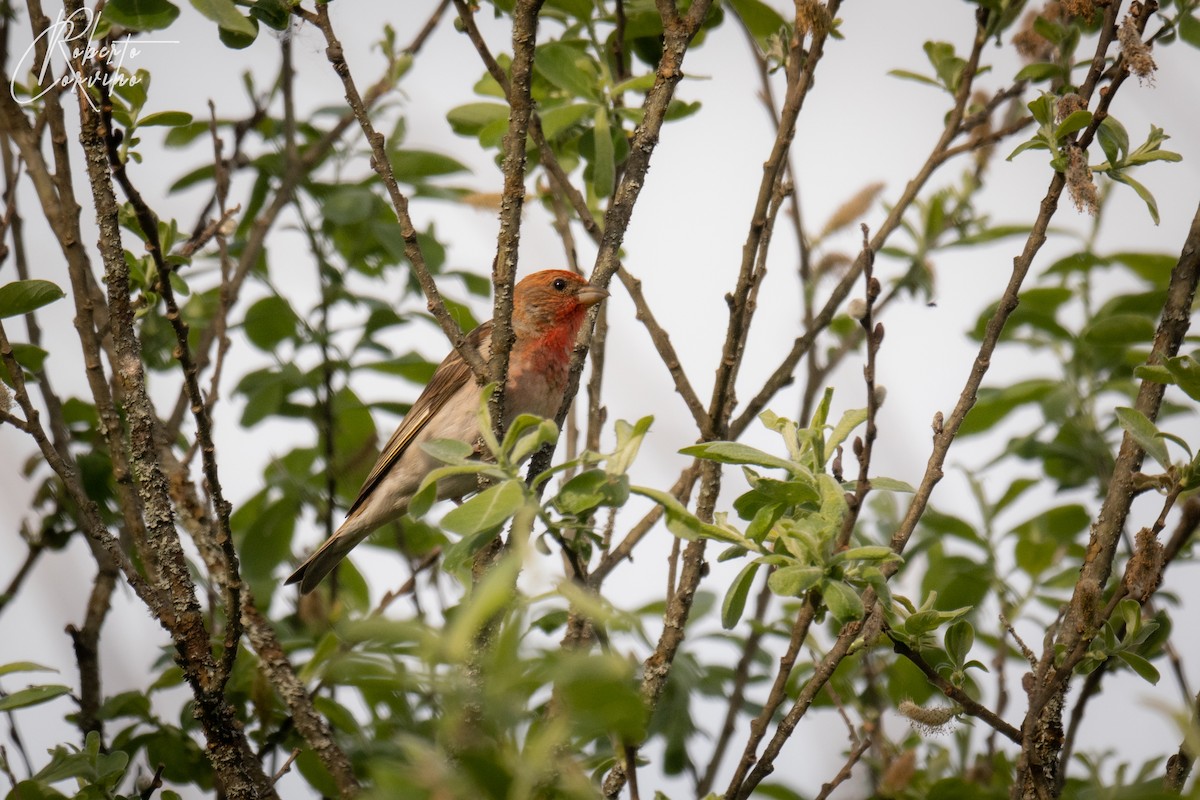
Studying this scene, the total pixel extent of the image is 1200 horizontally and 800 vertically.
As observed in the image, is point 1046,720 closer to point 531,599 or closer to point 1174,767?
point 1174,767

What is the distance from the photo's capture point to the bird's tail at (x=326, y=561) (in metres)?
5.51

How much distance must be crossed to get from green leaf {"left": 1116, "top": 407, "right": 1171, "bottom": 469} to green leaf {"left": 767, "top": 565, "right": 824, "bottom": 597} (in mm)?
1075

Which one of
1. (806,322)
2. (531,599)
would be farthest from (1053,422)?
(531,599)

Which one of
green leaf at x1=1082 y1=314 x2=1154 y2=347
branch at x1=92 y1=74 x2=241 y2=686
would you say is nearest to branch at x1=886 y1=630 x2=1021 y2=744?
branch at x1=92 y1=74 x2=241 y2=686

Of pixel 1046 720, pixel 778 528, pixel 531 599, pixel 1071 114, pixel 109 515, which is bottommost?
pixel 531 599

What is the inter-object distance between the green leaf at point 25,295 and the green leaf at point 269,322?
5.90 feet

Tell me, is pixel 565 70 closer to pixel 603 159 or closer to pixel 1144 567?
pixel 603 159

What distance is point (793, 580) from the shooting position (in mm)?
2594

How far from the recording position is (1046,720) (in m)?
3.28

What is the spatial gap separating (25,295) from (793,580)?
258 cm

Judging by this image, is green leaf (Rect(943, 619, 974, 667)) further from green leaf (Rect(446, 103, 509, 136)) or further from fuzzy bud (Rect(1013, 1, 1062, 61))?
green leaf (Rect(446, 103, 509, 136))

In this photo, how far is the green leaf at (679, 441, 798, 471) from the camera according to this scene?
2.65 m

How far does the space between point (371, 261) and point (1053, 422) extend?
10.9 ft

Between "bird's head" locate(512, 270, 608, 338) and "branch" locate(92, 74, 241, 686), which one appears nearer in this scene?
"branch" locate(92, 74, 241, 686)
